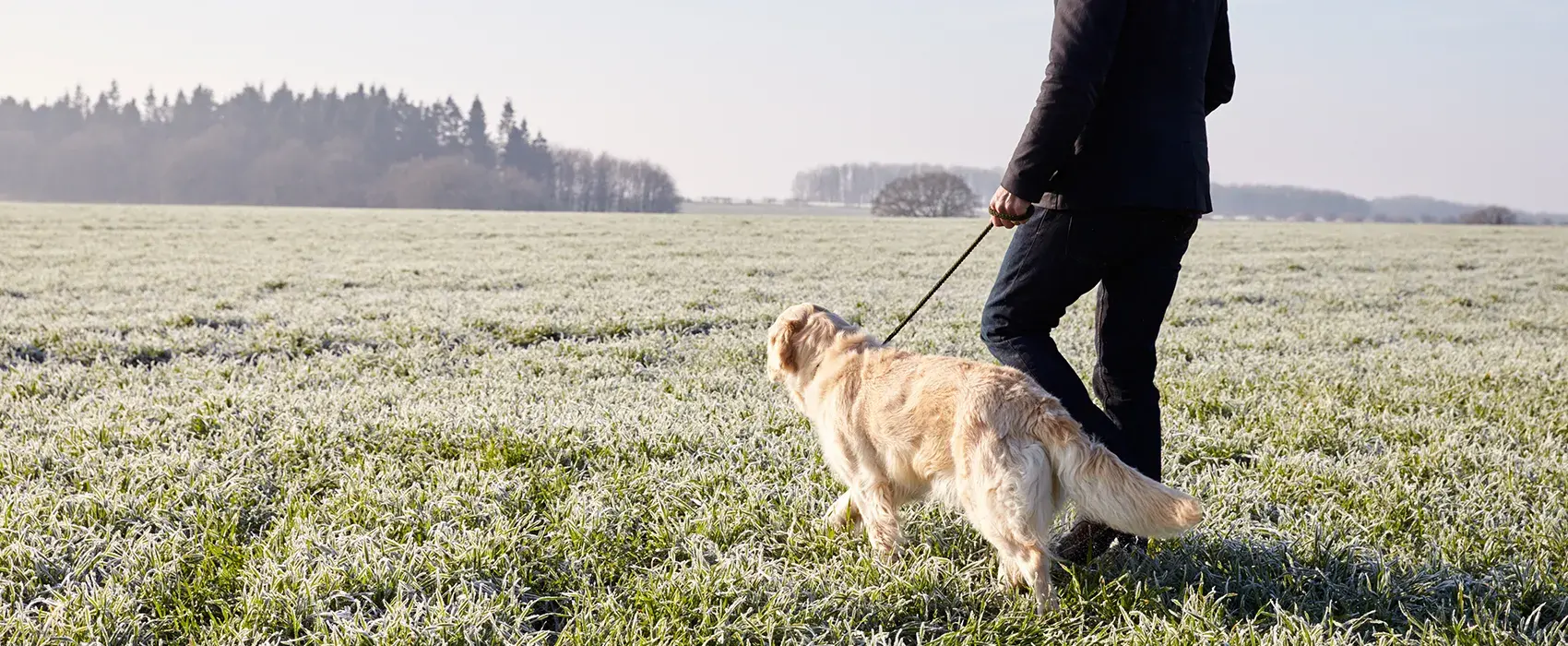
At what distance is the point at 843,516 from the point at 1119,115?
71.1 inches

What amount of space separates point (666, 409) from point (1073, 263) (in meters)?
2.85

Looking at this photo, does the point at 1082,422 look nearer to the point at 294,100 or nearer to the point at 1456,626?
the point at 1456,626

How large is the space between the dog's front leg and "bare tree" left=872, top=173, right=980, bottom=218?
72.9 m

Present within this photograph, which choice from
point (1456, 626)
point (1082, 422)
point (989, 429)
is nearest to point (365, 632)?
point (989, 429)

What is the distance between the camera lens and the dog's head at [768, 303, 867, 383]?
3385 mm

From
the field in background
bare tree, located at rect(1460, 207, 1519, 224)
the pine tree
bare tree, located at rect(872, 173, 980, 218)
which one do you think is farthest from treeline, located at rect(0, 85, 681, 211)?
the field in background

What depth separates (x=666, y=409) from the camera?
200 inches

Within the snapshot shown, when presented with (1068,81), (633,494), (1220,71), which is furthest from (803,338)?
(1220,71)

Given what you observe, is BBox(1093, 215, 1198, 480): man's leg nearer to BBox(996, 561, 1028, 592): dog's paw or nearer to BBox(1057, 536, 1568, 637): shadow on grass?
BBox(1057, 536, 1568, 637): shadow on grass

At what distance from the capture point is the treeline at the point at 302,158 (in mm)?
101250

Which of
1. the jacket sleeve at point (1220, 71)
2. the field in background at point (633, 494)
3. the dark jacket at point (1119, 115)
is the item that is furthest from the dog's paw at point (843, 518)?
the jacket sleeve at point (1220, 71)

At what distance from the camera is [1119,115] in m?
2.84

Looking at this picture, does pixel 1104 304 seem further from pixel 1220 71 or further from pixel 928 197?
pixel 928 197

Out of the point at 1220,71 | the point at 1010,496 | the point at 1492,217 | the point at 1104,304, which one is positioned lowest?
the point at 1010,496
